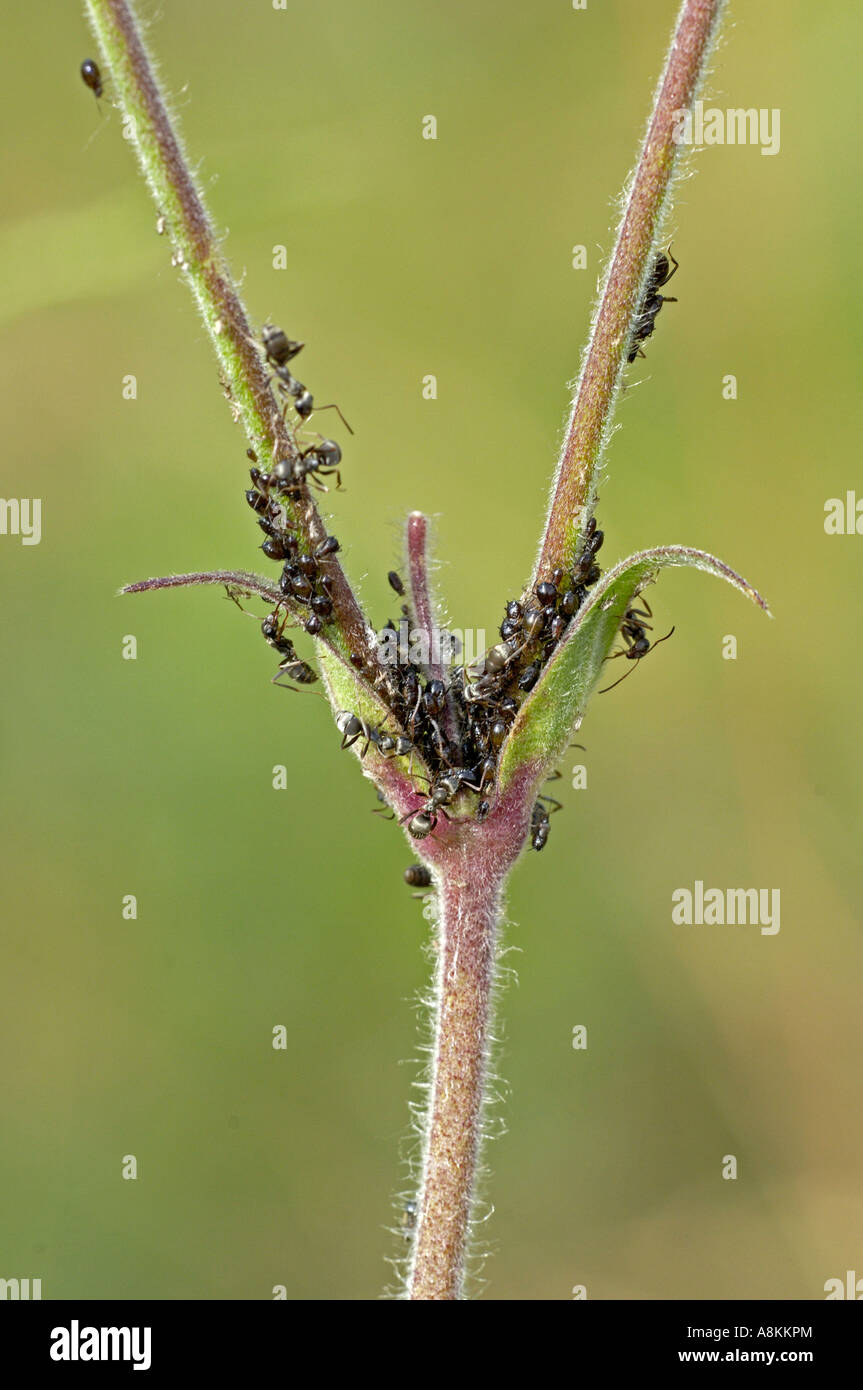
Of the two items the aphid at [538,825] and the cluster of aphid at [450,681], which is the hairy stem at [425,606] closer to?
the cluster of aphid at [450,681]

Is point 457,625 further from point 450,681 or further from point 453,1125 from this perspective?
point 453,1125

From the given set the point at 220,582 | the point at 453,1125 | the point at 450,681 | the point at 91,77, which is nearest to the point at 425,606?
the point at 450,681

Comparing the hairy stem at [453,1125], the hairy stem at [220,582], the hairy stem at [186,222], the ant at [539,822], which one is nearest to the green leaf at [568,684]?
the ant at [539,822]

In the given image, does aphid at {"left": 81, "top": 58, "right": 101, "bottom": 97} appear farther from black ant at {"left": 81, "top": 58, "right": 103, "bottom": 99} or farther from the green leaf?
the green leaf

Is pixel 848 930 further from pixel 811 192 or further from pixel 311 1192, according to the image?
pixel 811 192

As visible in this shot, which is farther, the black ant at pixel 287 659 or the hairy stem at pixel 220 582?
the black ant at pixel 287 659
